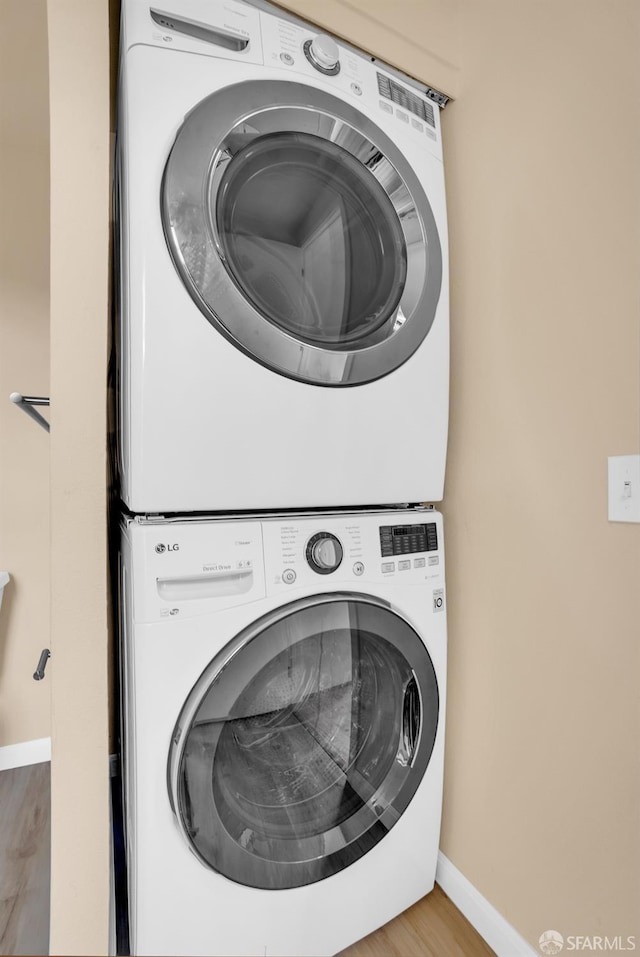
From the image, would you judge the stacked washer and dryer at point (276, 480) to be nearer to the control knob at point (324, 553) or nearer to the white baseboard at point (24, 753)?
the control knob at point (324, 553)

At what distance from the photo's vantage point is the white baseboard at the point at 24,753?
5.95 ft

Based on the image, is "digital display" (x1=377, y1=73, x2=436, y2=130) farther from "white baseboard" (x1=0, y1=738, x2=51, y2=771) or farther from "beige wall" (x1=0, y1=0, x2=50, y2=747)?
"white baseboard" (x1=0, y1=738, x2=51, y2=771)

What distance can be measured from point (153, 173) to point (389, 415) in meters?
0.63

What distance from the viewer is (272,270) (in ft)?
3.30

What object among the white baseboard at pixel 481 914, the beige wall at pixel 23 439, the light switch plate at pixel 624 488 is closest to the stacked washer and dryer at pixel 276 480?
the white baseboard at pixel 481 914

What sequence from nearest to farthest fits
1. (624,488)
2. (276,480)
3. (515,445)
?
(624,488)
(276,480)
(515,445)

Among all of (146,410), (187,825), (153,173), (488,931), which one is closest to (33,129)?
(153,173)

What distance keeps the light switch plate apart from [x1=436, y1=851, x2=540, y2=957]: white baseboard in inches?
34.8

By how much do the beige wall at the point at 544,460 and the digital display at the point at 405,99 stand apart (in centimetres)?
8

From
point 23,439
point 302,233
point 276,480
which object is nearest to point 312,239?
point 302,233

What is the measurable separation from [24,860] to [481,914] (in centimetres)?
116

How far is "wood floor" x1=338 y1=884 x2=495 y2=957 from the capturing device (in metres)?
1.08

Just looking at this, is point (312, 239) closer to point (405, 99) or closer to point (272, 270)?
point (272, 270)

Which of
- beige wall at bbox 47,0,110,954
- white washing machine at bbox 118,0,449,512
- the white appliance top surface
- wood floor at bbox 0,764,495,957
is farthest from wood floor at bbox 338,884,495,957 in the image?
the white appliance top surface
